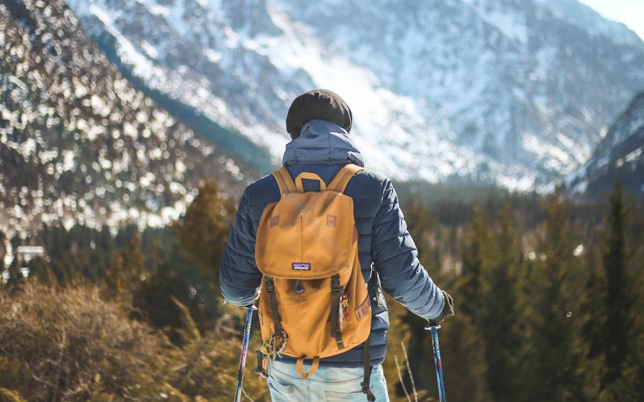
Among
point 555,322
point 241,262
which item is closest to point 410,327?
point 555,322

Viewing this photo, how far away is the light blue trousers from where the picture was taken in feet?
11.0

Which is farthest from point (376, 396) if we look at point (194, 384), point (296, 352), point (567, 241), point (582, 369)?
point (567, 241)

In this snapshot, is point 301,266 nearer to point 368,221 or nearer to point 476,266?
point 368,221

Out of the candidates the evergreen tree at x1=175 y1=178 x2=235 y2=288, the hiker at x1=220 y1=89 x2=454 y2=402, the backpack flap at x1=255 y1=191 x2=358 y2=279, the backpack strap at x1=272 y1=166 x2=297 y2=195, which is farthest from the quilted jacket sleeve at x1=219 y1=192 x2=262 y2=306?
the evergreen tree at x1=175 y1=178 x2=235 y2=288

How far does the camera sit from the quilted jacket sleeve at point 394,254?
11.1ft

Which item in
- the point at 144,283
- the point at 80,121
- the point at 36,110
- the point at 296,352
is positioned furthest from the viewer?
the point at 80,121

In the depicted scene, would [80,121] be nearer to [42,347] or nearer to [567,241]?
[567,241]

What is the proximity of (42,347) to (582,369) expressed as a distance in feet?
61.1

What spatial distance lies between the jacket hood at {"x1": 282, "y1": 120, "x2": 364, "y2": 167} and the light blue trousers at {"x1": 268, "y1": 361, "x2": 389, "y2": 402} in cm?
111

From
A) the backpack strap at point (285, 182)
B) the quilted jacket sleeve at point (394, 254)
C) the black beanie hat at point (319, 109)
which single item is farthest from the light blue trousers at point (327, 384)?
the black beanie hat at point (319, 109)

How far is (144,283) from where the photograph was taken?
98.5ft

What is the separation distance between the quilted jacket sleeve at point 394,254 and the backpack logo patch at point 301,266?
1.42ft

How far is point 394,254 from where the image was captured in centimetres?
338

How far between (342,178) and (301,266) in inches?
21.0
